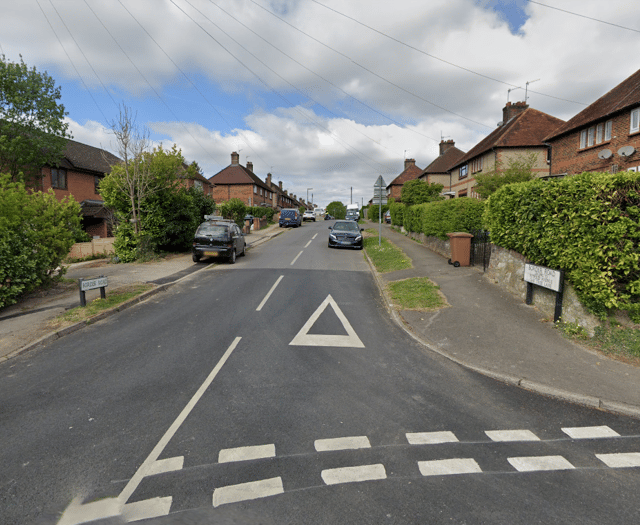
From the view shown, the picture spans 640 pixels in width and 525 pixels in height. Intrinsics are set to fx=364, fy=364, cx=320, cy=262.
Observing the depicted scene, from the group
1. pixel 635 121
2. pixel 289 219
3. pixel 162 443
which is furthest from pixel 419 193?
pixel 162 443

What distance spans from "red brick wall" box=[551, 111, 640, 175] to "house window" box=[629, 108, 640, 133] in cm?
22

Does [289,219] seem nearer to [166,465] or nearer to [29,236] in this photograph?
[29,236]

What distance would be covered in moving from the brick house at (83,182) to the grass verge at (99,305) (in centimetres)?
2210

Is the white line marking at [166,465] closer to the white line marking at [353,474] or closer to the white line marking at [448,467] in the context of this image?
the white line marking at [353,474]

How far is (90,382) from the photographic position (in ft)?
16.0

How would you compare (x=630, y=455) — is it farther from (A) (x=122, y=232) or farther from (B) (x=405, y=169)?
(B) (x=405, y=169)

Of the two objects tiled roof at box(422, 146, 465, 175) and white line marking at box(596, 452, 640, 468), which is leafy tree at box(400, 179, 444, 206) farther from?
white line marking at box(596, 452, 640, 468)

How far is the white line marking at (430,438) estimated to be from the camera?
11.9 ft

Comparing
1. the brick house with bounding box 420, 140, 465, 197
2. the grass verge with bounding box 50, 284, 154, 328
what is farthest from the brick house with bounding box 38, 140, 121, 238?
the brick house with bounding box 420, 140, 465, 197

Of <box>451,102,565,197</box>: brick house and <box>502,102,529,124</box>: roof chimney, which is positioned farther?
<box>502,102,529,124</box>: roof chimney

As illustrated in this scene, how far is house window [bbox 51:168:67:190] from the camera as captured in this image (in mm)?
29139

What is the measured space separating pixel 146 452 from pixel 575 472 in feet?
12.7

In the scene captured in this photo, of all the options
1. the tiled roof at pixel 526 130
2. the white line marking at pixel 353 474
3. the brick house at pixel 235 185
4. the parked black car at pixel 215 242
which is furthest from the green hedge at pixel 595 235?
the brick house at pixel 235 185

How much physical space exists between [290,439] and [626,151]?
2007 cm
